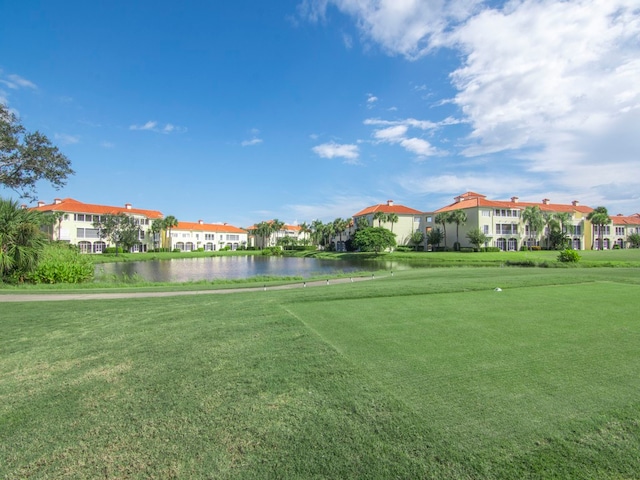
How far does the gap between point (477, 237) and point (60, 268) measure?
63053 mm

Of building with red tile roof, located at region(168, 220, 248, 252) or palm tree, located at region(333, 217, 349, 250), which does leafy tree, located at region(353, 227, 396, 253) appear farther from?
building with red tile roof, located at region(168, 220, 248, 252)

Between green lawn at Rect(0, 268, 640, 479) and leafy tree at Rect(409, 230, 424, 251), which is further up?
leafy tree at Rect(409, 230, 424, 251)

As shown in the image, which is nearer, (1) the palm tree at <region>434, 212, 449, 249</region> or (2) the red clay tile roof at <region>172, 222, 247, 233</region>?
(1) the palm tree at <region>434, 212, 449, 249</region>

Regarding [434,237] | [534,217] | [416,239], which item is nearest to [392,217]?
[416,239]

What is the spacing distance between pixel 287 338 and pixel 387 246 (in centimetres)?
6386

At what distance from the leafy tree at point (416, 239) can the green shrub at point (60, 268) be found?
68032 mm

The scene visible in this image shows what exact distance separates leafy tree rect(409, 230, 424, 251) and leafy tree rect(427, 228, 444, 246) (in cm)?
234

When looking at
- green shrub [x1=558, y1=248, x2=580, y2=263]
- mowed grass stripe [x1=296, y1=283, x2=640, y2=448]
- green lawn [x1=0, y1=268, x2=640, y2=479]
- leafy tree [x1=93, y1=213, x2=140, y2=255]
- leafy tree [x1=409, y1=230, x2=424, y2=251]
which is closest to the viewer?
green lawn [x1=0, y1=268, x2=640, y2=479]

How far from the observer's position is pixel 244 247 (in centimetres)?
11106

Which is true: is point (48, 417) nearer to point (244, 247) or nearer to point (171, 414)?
point (171, 414)

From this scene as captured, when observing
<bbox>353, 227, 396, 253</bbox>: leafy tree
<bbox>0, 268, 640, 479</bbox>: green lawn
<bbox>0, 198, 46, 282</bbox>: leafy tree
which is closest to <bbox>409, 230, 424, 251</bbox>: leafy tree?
<bbox>353, 227, 396, 253</bbox>: leafy tree

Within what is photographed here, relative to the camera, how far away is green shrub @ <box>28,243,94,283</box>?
18.3 m

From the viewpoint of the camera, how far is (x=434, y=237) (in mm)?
74750

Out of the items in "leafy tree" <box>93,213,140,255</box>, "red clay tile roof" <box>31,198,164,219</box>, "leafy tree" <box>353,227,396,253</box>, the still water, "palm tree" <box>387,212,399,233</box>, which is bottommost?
the still water
